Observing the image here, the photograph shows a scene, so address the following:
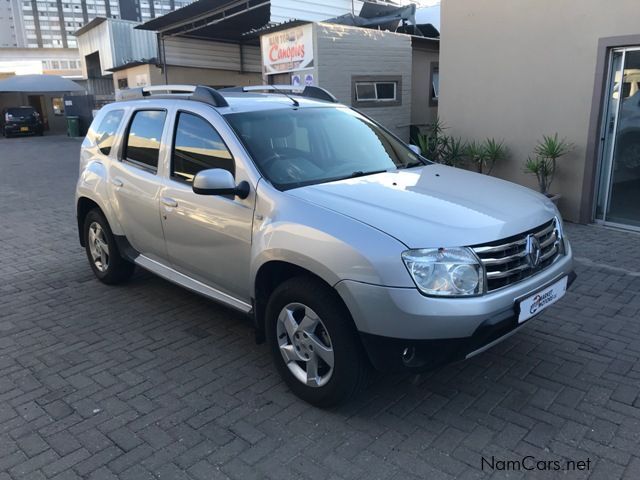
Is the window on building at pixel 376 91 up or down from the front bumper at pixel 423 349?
up

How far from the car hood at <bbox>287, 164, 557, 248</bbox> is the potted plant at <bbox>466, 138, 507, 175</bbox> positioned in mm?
4342

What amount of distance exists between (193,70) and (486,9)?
42.9 ft

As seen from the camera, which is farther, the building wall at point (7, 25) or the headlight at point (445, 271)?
the building wall at point (7, 25)

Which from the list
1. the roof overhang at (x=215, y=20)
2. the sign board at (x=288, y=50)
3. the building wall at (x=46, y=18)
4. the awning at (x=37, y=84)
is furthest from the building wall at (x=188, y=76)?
the building wall at (x=46, y=18)

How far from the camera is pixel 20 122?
28.0m

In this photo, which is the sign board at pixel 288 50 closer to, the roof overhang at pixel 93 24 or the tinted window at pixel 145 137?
the tinted window at pixel 145 137

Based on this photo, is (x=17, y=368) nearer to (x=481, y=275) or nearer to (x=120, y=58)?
(x=481, y=275)

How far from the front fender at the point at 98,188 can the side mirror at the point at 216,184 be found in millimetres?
1866

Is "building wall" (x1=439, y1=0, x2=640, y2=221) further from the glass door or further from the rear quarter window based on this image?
the rear quarter window

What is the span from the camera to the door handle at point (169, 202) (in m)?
4.04

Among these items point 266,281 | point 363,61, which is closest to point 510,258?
point 266,281

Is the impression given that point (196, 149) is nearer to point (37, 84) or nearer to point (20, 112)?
point (20, 112)

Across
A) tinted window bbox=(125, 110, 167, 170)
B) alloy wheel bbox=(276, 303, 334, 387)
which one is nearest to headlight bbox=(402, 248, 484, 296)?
alloy wheel bbox=(276, 303, 334, 387)

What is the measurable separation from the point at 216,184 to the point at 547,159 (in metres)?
5.61
